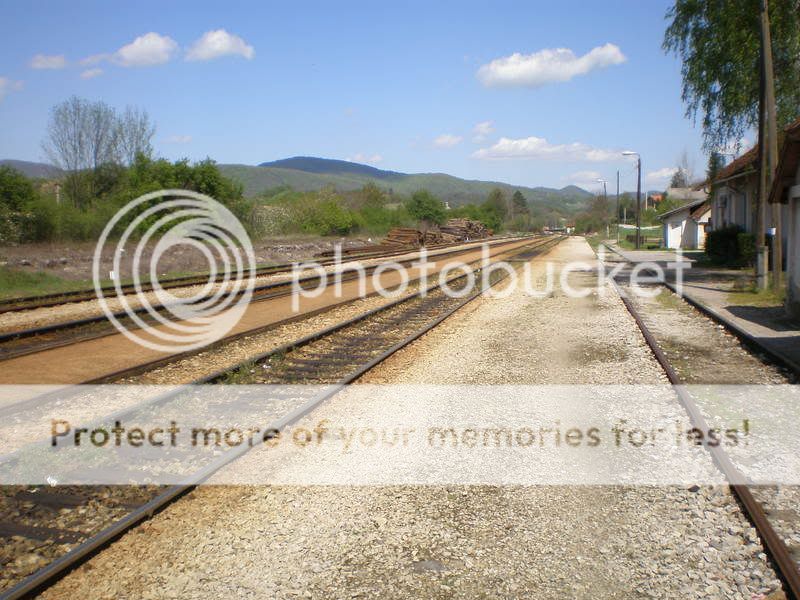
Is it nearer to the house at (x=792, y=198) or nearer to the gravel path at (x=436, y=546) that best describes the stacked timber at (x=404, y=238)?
the house at (x=792, y=198)

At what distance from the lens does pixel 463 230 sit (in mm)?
71625

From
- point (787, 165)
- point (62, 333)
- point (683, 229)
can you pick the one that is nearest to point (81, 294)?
point (62, 333)

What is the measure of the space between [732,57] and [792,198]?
9645 millimetres

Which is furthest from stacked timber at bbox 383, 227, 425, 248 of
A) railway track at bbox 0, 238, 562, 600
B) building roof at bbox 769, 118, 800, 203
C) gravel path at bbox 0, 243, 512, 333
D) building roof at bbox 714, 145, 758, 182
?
railway track at bbox 0, 238, 562, 600

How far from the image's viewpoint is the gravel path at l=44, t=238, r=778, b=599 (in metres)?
3.63

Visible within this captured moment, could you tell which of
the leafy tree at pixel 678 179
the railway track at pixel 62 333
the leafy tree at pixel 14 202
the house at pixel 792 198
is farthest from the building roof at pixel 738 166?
the leafy tree at pixel 678 179

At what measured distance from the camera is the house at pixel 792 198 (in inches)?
534

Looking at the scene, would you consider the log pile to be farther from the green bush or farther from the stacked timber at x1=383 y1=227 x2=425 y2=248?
the green bush

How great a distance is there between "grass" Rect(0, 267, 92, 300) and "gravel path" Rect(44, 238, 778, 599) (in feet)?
53.7

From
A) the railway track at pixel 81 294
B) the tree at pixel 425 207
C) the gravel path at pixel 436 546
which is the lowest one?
the gravel path at pixel 436 546

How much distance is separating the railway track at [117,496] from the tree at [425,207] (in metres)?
72.8

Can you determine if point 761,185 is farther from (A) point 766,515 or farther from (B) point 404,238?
(B) point 404,238

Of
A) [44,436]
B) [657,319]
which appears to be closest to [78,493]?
[44,436]

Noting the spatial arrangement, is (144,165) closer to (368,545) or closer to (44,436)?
(44,436)
